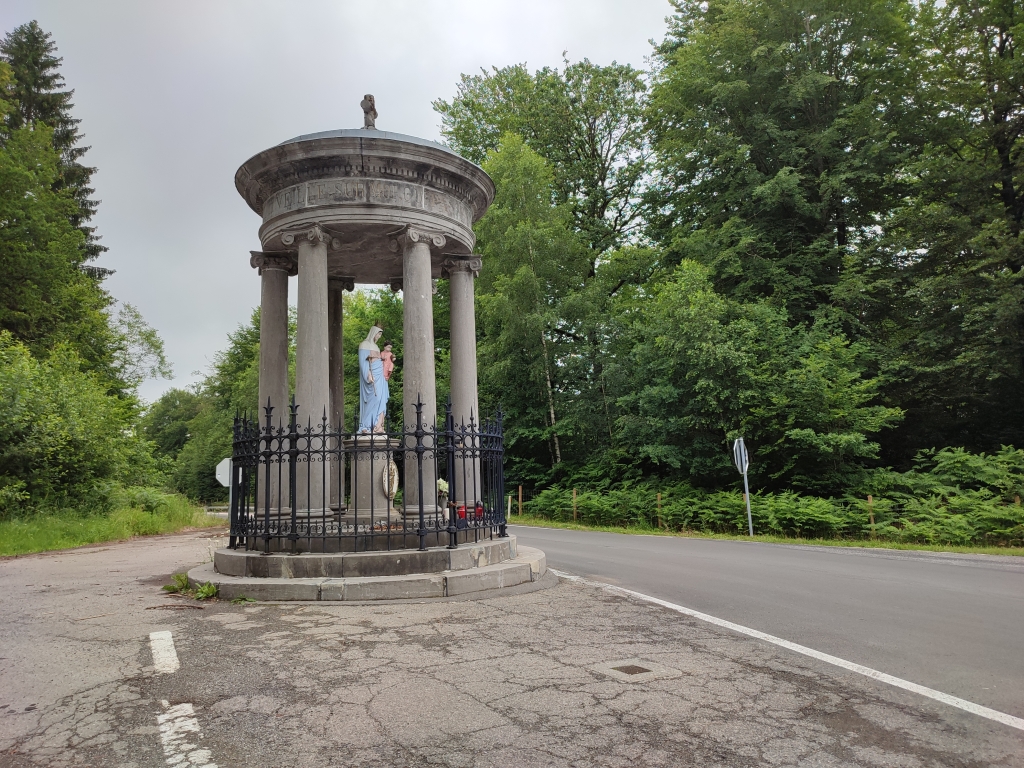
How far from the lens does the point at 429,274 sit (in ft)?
34.3

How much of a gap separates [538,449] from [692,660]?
25.5 m

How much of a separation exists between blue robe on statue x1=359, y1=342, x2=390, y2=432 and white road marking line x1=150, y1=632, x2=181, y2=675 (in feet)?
18.9

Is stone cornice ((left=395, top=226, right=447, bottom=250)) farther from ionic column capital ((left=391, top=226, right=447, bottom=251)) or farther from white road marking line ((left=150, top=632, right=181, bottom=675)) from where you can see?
white road marking line ((left=150, top=632, right=181, bottom=675))

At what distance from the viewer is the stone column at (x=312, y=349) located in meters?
9.60

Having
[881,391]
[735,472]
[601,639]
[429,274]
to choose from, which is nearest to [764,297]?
[881,391]

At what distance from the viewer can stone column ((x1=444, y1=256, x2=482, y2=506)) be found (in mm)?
10844

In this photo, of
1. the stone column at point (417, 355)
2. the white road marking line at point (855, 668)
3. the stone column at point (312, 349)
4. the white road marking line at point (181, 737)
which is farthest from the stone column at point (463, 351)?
the white road marking line at point (181, 737)

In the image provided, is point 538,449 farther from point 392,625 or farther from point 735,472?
point 392,625

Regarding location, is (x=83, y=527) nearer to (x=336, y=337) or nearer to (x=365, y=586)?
(x=336, y=337)

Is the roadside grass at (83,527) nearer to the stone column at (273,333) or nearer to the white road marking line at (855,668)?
the stone column at (273,333)

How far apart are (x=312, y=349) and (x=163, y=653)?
5194mm

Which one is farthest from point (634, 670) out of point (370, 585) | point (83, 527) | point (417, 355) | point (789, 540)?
point (83, 527)

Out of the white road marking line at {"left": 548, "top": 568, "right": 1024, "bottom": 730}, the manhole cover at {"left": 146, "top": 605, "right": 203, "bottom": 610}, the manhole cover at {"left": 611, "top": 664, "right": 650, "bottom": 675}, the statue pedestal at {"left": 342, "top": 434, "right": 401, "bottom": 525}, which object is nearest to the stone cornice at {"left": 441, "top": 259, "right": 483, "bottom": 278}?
the statue pedestal at {"left": 342, "top": 434, "right": 401, "bottom": 525}

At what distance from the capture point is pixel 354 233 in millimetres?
10820
